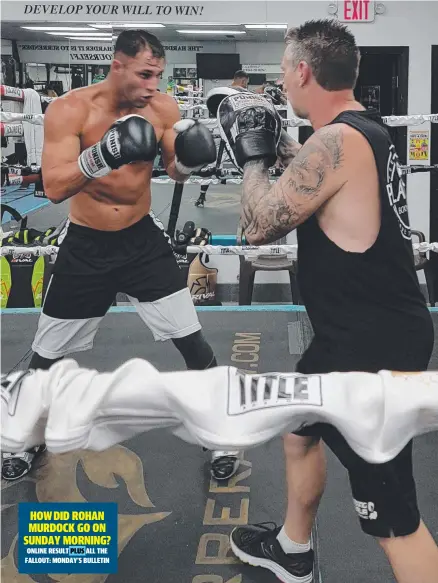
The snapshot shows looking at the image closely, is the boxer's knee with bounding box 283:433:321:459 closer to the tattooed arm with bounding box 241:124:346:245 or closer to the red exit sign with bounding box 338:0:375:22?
the tattooed arm with bounding box 241:124:346:245

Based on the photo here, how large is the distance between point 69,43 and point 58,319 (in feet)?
26.8

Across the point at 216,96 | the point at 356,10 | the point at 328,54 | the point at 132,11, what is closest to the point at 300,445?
the point at 328,54

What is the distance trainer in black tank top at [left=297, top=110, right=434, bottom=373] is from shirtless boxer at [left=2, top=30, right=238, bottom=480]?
740 mm

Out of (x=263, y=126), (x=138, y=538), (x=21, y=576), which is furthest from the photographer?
(x=138, y=538)

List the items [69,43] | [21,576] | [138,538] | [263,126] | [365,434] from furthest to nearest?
[69,43]
[138,538]
[21,576]
[263,126]
[365,434]

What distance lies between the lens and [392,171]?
1.11 metres

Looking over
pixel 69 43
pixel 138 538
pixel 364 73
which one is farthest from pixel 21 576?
pixel 69 43

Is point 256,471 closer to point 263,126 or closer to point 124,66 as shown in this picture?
point 263,126

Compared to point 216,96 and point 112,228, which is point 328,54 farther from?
point 112,228

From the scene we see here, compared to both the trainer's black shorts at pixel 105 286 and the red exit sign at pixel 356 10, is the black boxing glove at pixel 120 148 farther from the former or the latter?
the red exit sign at pixel 356 10

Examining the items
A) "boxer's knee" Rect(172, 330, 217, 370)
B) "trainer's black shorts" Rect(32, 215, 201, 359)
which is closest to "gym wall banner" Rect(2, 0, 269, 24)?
"trainer's black shorts" Rect(32, 215, 201, 359)

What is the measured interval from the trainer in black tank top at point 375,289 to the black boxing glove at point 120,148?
2.15 ft

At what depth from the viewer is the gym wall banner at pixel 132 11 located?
14.9 feet

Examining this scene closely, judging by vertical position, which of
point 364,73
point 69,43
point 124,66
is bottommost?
point 124,66
